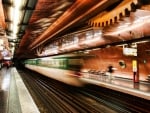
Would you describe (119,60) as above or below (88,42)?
below

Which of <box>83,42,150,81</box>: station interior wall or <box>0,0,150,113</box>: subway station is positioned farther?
<box>83,42,150,81</box>: station interior wall

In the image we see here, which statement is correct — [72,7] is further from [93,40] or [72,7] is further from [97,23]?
[93,40]

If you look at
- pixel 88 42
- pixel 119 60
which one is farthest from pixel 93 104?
pixel 119 60

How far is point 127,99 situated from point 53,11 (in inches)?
333

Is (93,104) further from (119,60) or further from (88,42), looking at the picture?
(119,60)

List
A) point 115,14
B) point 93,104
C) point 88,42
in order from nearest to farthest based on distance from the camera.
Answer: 1. point 115,14
2. point 93,104
3. point 88,42

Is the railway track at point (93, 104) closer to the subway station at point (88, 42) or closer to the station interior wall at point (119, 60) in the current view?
the subway station at point (88, 42)

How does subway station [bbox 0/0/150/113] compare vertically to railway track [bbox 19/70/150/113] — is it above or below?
above

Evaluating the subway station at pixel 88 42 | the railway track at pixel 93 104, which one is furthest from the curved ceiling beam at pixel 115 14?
the railway track at pixel 93 104

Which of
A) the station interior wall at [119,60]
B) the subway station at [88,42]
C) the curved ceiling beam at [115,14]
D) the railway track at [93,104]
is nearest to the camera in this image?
the curved ceiling beam at [115,14]

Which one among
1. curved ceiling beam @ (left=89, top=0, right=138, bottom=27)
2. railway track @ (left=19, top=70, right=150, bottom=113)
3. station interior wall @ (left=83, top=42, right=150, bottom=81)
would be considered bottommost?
railway track @ (left=19, top=70, right=150, bottom=113)

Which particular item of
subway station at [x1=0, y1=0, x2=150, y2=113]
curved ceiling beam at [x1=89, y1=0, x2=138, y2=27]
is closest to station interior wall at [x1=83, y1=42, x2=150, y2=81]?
subway station at [x1=0, y1=0, x2=150, y2=113]

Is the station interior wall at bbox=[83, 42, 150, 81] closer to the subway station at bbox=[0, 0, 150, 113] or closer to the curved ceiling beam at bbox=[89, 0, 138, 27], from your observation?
the subway station at bbox=[0, 0, 150, 113]

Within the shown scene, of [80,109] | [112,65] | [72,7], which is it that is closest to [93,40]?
[112,65]
